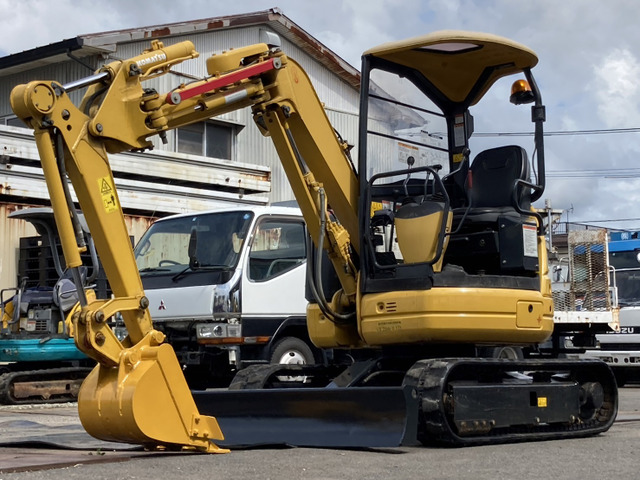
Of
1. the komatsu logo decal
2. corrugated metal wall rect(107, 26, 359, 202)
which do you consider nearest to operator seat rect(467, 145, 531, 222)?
the komatsu logo decal

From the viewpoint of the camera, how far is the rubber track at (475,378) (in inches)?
321

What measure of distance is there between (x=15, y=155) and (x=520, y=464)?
599 inches

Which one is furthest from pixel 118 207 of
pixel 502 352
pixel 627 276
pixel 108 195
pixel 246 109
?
pixel 246 109

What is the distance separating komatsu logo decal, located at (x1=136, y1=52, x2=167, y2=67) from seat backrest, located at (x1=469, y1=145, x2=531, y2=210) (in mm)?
3041

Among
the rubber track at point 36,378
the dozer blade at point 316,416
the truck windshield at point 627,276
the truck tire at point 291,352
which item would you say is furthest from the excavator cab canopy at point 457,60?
the truck windshield at point 627,276

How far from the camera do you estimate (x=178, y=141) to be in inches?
1006

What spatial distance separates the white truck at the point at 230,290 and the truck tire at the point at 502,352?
4602mm

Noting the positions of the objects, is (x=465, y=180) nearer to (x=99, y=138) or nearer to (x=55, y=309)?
(x=99, y=138)

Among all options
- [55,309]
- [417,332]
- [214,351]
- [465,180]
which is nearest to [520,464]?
[417,332]

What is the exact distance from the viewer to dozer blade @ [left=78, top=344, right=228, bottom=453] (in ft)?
24.3

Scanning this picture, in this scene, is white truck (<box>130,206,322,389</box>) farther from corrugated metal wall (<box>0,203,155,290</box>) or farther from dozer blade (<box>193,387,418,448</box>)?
corrugated metal wall (<box>0,203,155,290</box>)

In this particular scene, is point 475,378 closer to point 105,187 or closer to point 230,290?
point 105,187

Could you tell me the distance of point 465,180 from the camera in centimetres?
970

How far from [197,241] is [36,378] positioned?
337 centimetres
